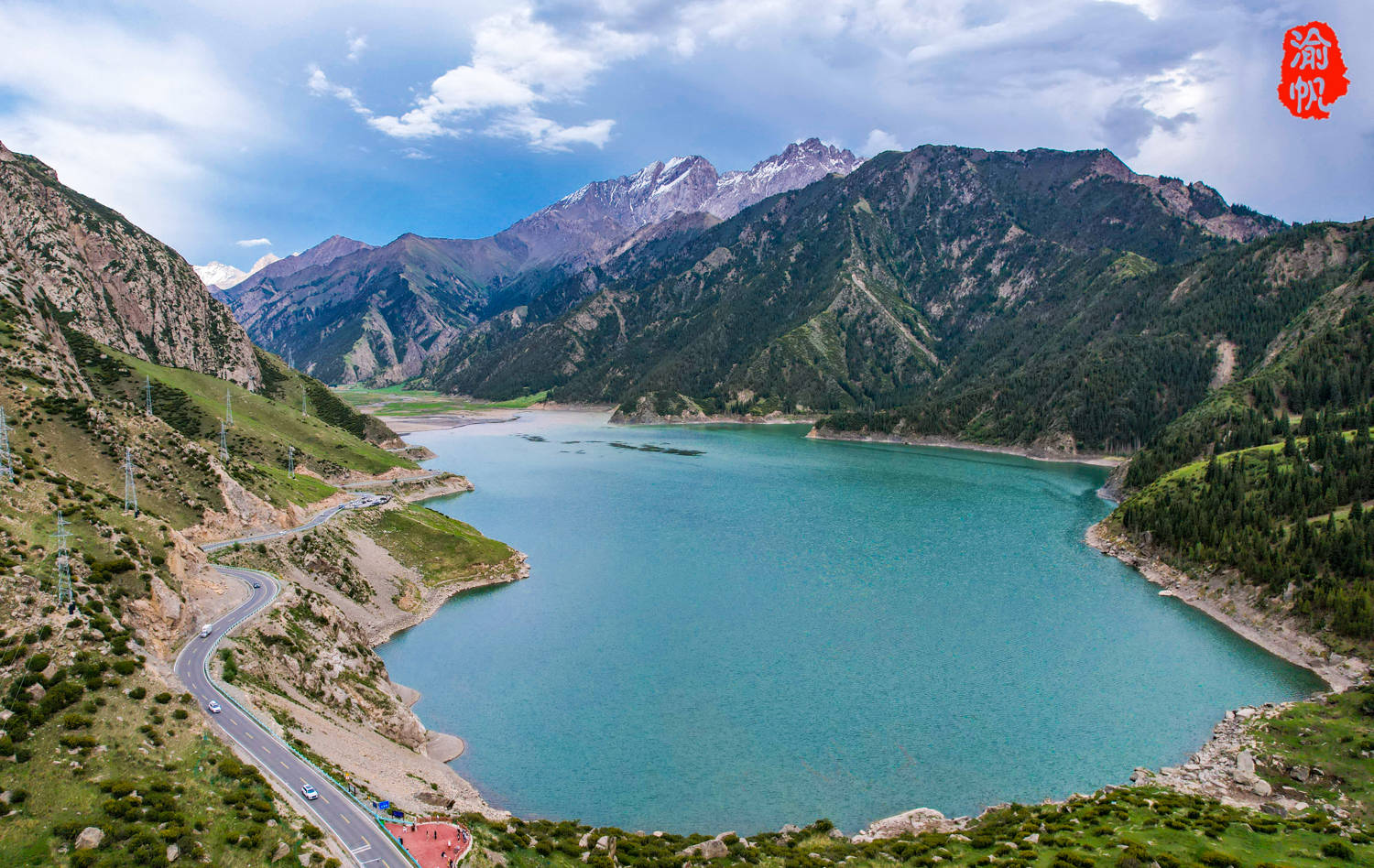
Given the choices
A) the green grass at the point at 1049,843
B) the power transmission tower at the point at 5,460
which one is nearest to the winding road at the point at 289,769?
the green grass at the point at 1049,843

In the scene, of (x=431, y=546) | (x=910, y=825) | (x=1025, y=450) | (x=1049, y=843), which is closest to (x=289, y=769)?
(x=910, y=825)

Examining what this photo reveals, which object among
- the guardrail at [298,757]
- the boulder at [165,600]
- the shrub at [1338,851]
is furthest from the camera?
the boulder at [165,600]

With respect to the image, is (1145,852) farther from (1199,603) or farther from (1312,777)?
(1199,603)

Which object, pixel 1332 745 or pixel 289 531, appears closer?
pixel 1332 745

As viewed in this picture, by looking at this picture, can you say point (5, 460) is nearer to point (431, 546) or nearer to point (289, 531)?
point (289, 531)

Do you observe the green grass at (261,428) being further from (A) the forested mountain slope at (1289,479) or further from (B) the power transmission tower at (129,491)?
(A) the forested mountain slope at (1289,479)

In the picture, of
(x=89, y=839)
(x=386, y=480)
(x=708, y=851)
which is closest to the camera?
(x=89, y=839)
